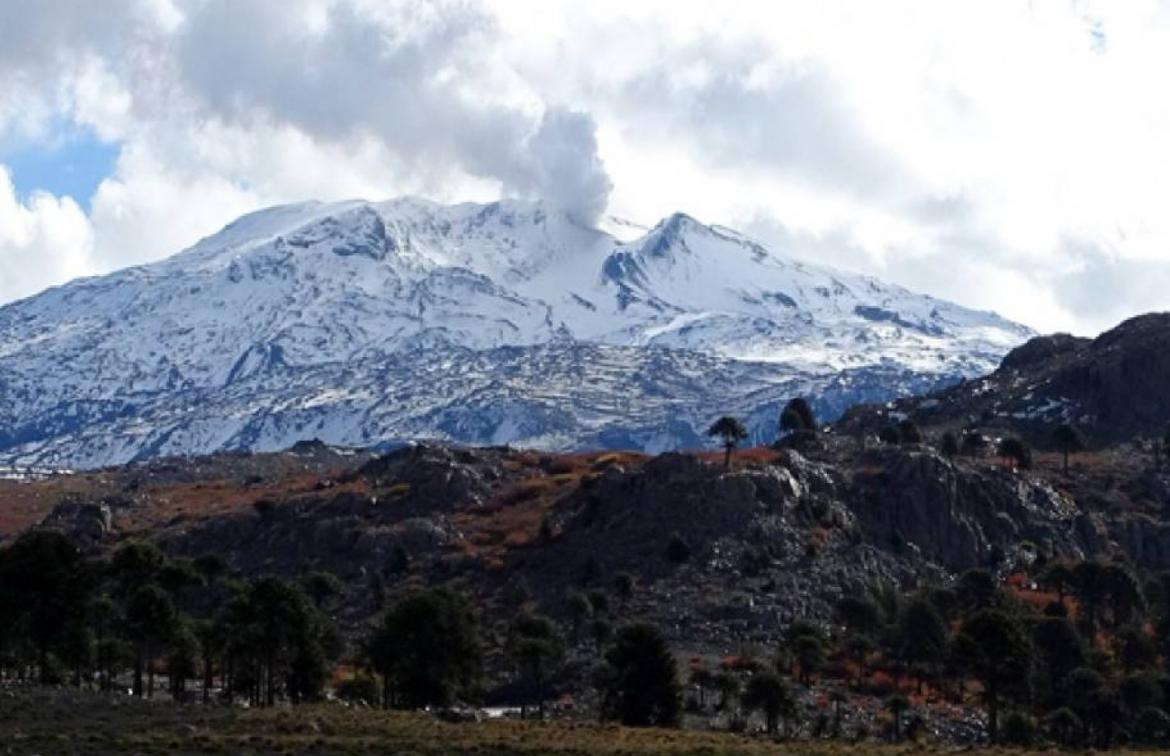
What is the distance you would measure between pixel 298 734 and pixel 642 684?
33415 millimetres

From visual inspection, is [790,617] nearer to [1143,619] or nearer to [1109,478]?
[1143,619]

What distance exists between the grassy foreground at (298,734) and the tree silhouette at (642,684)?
15.6 metres

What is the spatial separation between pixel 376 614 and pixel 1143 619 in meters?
66.1

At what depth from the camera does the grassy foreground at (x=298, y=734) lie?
6050 centimetres

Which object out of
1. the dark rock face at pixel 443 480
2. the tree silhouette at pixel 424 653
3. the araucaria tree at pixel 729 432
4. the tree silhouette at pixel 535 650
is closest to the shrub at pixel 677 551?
the araucaria tree at pixel 729 432

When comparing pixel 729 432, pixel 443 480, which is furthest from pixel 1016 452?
pixel 443 480

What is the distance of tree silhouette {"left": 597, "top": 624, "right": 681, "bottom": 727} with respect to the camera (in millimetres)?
94250

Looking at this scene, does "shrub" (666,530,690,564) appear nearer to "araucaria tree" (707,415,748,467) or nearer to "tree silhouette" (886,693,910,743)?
"araucaria tree" (707,415,748,467)

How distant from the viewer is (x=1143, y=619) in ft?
472

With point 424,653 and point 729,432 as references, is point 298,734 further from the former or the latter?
point 729,432

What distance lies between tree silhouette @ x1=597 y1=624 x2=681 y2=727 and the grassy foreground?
15.6m

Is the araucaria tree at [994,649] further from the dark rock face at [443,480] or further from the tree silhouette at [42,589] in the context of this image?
the dark rock face at [443,480]

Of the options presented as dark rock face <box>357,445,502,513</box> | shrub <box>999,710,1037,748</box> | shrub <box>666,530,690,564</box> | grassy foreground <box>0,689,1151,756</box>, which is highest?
dark rock face <box>357,445,502,513</box>

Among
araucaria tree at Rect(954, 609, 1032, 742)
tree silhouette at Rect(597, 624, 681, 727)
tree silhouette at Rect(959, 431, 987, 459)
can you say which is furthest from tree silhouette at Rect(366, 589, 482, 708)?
tree silhouette at Rect(959, 431, 987, 459)
